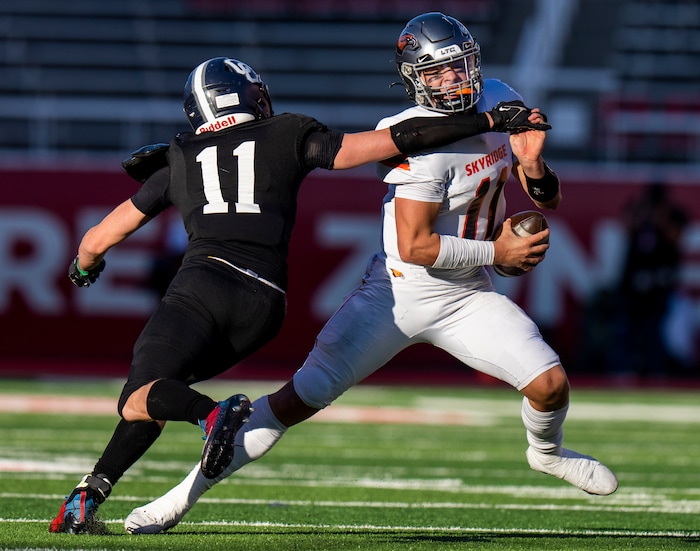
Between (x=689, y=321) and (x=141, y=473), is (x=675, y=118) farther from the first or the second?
(x=141, y=473)

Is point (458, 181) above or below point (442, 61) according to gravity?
below

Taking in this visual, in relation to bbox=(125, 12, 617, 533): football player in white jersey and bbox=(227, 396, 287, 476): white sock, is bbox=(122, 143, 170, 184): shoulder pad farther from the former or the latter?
bbox=(227, 396, 287, 476): white sock

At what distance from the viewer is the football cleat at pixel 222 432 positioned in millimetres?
4008

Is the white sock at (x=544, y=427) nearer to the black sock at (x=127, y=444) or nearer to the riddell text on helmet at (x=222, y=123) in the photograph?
the black sock at (x=127, y=444)

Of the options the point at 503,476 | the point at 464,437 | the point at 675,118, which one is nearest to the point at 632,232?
the point at 675,118

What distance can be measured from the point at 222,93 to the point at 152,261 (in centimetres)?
936

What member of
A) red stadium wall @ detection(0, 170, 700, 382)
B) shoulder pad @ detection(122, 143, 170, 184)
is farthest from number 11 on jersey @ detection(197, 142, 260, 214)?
red stadium wall @ detection(0, 170, 700, 382)

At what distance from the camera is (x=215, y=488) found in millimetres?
6590

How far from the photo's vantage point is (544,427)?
15.8ft

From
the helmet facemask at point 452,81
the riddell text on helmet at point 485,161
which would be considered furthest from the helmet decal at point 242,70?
the riddell text on helmet at point 485,161

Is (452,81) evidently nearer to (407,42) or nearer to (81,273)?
(407,42)

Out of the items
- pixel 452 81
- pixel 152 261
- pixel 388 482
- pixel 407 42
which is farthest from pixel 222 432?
pixel 152 261

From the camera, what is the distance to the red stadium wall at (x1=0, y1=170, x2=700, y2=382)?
45.6ft

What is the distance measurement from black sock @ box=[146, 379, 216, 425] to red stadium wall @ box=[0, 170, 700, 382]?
9.54 m
